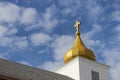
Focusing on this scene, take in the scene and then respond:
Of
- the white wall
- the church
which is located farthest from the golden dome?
the white wall

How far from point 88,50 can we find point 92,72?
2.65 meters

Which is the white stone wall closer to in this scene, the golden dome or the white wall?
the white wall

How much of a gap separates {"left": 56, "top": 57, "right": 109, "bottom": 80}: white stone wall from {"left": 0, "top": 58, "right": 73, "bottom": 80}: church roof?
2.25 meters

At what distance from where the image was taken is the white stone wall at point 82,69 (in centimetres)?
4103

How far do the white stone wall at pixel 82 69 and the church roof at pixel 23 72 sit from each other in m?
2.25

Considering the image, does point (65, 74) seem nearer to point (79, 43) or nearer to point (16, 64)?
point (79, 43)

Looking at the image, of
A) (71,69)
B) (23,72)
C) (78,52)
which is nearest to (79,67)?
(71,69)

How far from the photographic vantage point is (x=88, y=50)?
42.8 m

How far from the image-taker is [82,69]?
41.3 metres

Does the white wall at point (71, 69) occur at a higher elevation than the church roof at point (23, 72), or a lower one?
higher

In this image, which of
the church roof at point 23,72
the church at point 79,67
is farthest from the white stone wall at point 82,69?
the church roof at point 23,72

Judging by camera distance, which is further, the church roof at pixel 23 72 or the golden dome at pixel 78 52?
the golden dome at pixel 78 52

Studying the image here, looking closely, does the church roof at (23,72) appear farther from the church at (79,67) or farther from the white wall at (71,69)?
the white wall at (71,69)

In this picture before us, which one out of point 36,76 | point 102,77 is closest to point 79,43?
point 102,77
